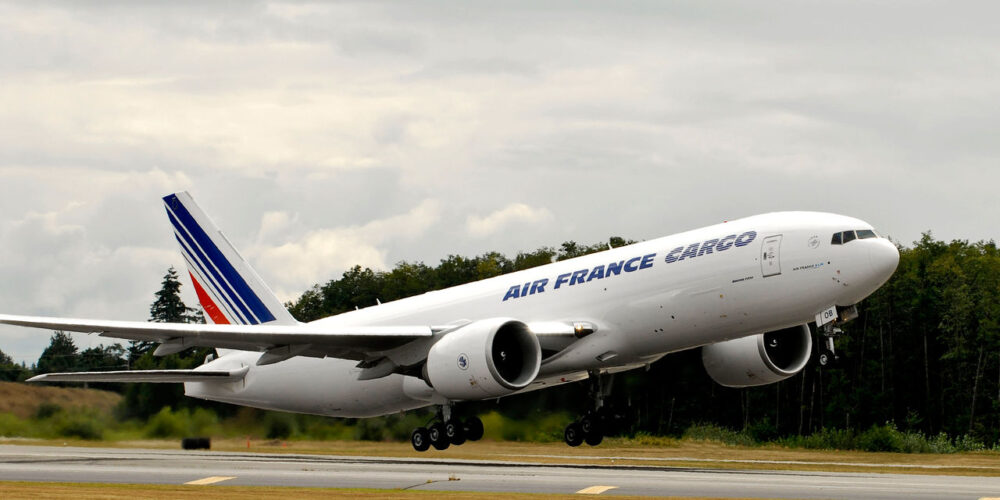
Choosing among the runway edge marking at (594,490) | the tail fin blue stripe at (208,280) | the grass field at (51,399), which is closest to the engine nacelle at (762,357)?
the runway edge marking at (594,490)

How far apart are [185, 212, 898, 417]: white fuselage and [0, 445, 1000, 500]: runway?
2.53 meters

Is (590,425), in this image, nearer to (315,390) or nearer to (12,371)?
(315,390)

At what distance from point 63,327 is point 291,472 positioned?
6.45 metres

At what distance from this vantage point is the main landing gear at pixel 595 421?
3509 cm

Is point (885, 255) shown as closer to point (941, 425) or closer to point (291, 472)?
point (291, 472)

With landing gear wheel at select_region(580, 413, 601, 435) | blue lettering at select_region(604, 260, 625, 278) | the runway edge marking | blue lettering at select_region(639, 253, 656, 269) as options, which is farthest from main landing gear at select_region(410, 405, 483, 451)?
the runway edge marking

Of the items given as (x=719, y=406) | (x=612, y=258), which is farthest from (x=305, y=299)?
(x=612, y=258)

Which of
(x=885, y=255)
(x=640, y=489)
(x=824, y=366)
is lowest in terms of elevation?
(x=640, y=489)

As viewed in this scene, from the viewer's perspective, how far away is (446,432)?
34.1 meters

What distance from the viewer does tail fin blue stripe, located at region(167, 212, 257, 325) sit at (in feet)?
129

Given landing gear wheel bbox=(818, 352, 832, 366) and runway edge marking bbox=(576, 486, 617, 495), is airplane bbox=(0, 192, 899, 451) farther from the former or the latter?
runway edge marking bbox=(576, 486, 617, 495)

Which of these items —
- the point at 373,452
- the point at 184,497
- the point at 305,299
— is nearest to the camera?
the point at 184,497

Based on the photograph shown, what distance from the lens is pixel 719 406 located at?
52.9 m

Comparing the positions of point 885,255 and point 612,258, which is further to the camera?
point 612,258
